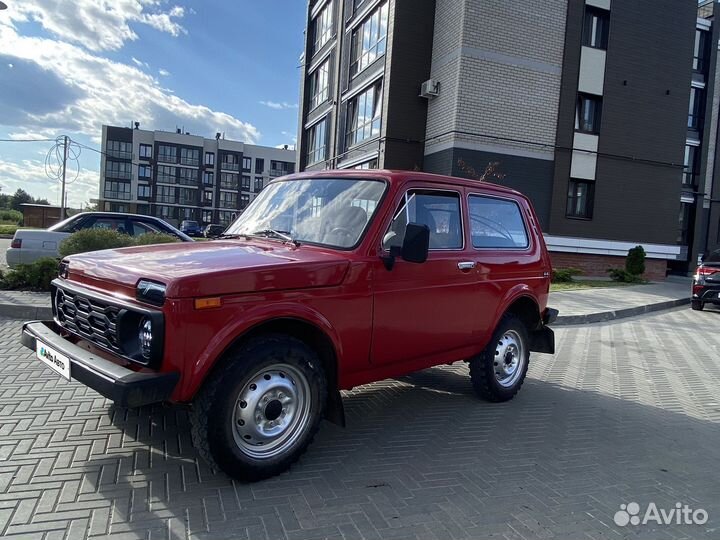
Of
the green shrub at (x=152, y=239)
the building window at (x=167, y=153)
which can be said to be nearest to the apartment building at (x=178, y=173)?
the building window at (x=167, y=153)

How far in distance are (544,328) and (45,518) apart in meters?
4.81

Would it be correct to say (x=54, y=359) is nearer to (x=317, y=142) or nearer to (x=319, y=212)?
(x=319, y=212)

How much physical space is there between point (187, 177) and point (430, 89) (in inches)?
2826

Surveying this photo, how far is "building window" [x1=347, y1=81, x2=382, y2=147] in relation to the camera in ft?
67.7

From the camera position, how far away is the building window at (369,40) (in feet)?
67.7

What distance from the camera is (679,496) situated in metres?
3.57

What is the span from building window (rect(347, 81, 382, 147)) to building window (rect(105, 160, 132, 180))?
66.9 metres

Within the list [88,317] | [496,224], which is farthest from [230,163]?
[88,317]

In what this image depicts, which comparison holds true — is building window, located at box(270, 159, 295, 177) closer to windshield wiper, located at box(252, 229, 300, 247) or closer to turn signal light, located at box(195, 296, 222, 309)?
windshield wiper, located at box(252, 229, 300, 247)

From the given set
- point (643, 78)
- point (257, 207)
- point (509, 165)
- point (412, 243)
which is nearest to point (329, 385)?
point (412, 243)

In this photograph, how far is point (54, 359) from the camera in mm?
3412

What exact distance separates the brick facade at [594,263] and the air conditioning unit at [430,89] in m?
7.17

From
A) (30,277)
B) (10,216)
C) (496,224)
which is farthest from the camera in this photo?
(10,216)

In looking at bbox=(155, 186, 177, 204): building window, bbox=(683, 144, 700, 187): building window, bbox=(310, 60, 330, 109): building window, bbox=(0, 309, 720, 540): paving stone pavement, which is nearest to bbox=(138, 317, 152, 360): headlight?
bbox=(0, 309, 720, 540): paving stone pavement
